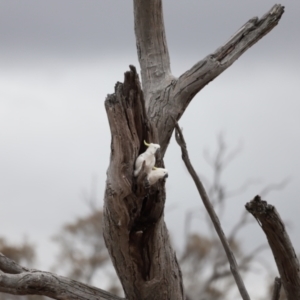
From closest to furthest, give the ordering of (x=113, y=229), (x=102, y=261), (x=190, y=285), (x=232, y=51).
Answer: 1. (x=113, y=229)
2. (x=232, y=51)
3. (x=190, y=285)
4. (x=102, y=261)

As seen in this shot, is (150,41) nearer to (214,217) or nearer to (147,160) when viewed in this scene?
(214,217)

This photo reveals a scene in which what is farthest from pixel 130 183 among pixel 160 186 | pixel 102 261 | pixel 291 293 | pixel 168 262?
pixel 102 261

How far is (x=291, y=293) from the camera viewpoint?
1.50 metres

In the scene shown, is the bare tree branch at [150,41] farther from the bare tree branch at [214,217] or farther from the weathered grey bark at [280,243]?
the weathered grey bark at [280,243]

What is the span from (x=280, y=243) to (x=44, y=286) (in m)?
0.59

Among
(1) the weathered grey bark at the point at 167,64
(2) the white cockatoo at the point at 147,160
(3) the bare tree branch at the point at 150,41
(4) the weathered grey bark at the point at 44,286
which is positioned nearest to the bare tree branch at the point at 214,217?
(1) the weathered grey bark at the point at 167,64

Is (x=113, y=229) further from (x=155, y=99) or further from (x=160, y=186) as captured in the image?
(x=155, y=99)

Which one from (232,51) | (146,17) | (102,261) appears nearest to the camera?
(232,51)

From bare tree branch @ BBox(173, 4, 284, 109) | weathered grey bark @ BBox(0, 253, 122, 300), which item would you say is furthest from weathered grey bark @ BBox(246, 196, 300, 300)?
bare tree branch @ BBox(173, 4, 284, 109)

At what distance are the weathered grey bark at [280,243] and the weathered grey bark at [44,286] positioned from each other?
0.43 metres

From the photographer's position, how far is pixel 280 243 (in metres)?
1.43

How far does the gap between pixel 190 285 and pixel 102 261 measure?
2.68ft

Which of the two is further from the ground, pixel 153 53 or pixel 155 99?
pixel 153 53

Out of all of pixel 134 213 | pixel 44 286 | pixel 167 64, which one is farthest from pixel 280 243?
pixel 167 64
